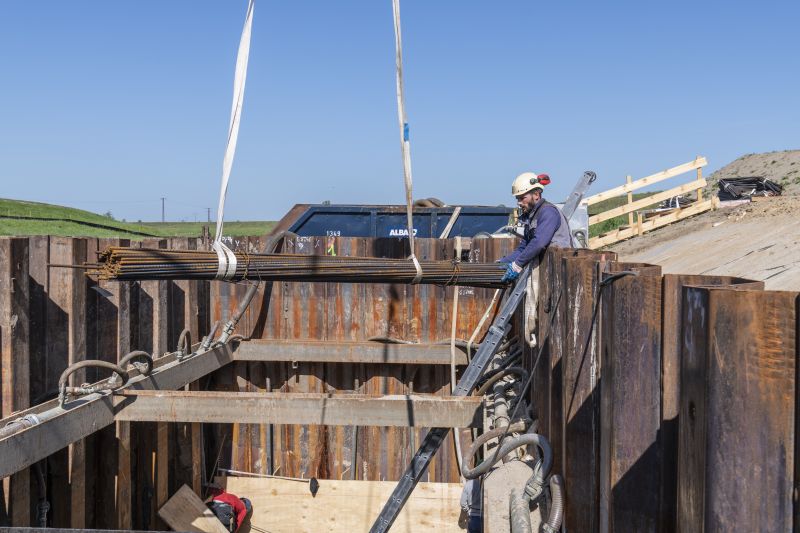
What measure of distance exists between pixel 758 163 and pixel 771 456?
231ft

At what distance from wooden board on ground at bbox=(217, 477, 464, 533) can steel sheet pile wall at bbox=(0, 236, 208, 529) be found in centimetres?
124

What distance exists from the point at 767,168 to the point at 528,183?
61.0m

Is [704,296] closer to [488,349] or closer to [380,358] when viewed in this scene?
[488,349]

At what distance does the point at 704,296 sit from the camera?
2000 millimetres

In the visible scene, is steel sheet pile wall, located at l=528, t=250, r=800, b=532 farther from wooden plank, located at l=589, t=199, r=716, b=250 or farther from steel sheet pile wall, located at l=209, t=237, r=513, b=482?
wooden plank, located at l=589, t=199, r=716, b=250

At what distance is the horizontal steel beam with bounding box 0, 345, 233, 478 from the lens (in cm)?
459

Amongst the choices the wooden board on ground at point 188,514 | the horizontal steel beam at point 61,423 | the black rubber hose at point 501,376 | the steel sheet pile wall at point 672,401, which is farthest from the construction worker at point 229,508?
the steel sheet pile wall at point 672,401

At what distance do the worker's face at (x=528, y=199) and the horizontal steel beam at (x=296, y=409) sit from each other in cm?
196

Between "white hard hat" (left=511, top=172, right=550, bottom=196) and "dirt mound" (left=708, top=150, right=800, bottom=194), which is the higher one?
"dirt mound" (left=708, top=150, right=800, bottom=194)

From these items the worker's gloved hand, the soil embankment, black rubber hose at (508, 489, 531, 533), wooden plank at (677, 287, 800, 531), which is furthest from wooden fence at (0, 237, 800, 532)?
the soil embankment

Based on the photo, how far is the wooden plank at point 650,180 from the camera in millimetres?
24359

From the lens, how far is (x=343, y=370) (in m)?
9.02

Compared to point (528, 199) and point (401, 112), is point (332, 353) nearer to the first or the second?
point (528, 199)

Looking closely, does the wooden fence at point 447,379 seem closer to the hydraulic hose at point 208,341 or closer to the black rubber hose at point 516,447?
the black rubber hose at point 516,447
